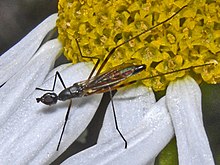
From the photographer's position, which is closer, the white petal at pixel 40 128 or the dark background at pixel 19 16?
the white petal at pixel 40 128

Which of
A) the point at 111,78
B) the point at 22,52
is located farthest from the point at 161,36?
the point at 22,52

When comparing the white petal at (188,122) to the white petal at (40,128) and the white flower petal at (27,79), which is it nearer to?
the white petal at (40,128)

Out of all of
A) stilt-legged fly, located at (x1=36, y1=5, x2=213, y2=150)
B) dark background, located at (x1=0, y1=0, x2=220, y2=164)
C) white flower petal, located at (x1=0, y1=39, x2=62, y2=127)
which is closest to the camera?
stilt-legged fly, located at (x1=36, y1=5, x2=213, y2=150)

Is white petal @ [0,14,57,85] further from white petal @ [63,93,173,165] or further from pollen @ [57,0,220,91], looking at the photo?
white petal @ [63,93,173,165]

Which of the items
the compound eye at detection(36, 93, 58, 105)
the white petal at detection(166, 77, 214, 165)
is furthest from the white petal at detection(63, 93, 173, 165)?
the compound eye at detection(36, 93, 58, 105)

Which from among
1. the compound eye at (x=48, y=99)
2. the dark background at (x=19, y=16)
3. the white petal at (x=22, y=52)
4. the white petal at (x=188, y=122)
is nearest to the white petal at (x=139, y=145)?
the white petal at (x=188, y=122)
